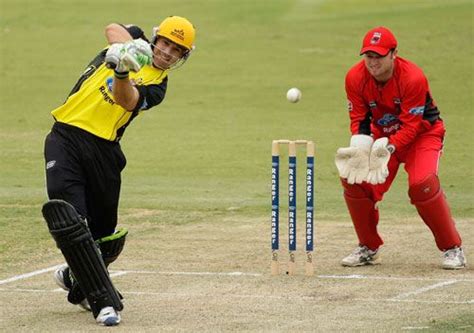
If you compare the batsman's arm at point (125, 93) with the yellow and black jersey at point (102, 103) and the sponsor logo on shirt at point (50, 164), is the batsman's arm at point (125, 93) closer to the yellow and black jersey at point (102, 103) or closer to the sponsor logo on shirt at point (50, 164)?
the yellow and black jersey at point (102, 103)

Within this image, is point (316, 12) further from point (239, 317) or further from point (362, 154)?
point (239, 317)

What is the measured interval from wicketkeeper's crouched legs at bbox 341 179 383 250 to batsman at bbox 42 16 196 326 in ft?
8.03

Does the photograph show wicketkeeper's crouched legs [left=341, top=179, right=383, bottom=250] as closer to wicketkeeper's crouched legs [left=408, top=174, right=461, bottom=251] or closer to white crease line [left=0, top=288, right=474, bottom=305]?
wicketkeeper's crouched legs [left=408, top=174, right=461, bottom=251]

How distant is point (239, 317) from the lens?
8.71m

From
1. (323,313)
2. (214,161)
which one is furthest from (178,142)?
(323,313)

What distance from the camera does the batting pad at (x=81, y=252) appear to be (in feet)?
27.5

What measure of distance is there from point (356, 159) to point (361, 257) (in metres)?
0.86

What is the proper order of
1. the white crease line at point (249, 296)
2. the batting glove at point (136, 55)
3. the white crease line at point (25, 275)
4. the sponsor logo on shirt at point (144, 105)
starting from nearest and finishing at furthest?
1. the batting glove at point (136, 55)
2. the sponsor logo on shirt at point (144, 105)
3. the white crease line at point (249, 296)
4. the white crease line at point (25, 275)

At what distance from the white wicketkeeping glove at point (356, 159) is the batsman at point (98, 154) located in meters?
2.12

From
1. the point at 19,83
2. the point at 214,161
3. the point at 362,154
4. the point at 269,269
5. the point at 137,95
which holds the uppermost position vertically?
the point at 137,95

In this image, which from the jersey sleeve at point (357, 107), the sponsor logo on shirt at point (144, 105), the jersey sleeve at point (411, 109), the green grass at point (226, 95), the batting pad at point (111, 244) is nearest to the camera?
the sponsor logo on shirt at point (144, 105)

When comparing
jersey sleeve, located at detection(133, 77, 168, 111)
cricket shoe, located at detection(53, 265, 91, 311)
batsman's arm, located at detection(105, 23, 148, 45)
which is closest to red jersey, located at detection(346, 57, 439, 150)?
batsman's arm, located at detection(105, 23, 148, 45)

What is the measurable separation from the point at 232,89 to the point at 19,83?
4.30m

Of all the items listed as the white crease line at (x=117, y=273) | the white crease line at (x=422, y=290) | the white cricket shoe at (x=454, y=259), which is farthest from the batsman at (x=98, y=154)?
the white cricket shoe at (x=454, y=259)
